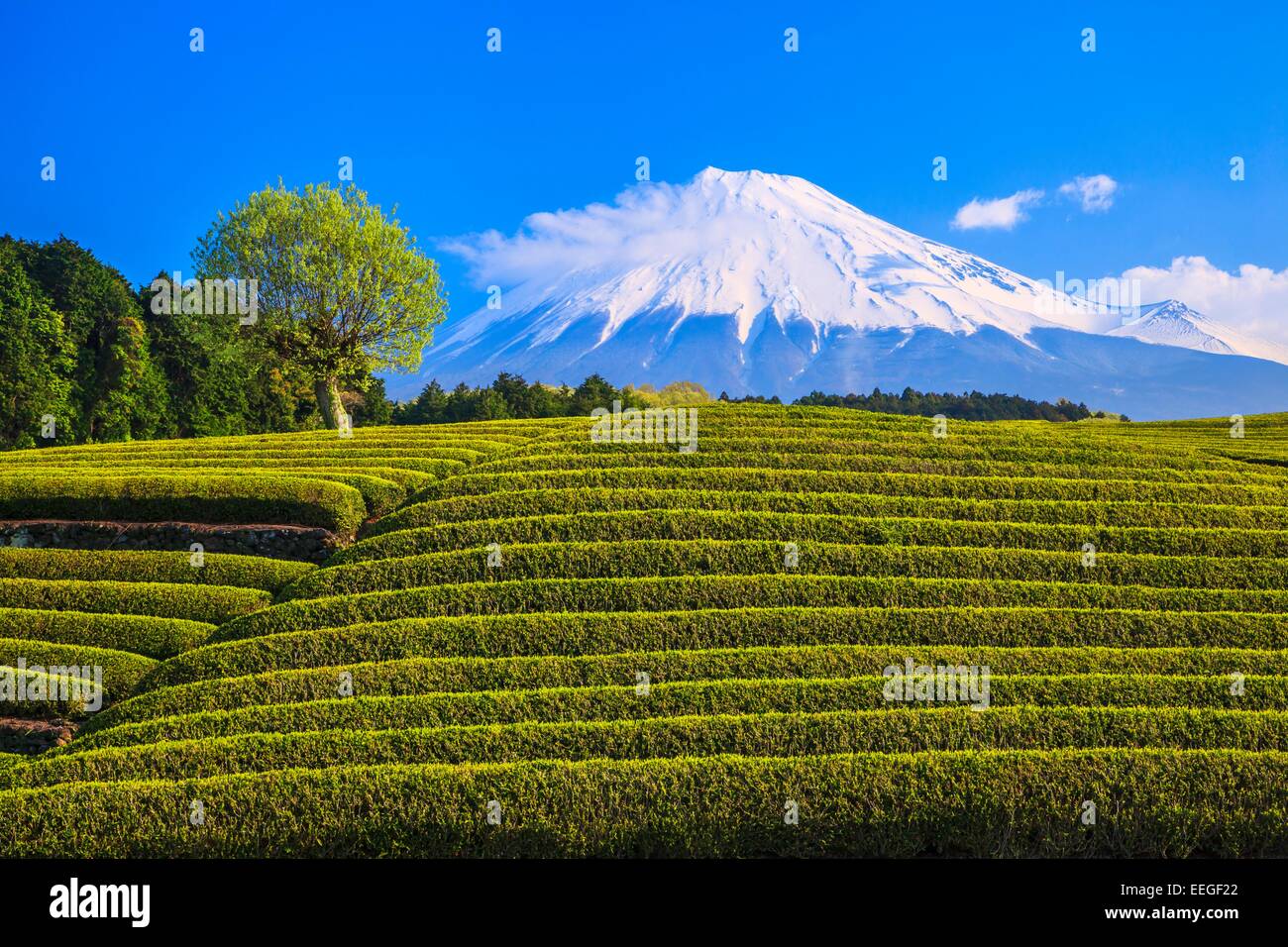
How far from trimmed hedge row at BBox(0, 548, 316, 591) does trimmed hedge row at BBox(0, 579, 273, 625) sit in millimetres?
554

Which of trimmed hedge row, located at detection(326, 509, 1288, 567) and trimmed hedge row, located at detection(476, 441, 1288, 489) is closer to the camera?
trimmed hedge row, located at detection(326, 509, 1288, 567)

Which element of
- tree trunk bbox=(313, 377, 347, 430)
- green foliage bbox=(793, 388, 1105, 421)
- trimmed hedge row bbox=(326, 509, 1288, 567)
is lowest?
trimmed hedge row bbox=(326, 509, 1288, 567)

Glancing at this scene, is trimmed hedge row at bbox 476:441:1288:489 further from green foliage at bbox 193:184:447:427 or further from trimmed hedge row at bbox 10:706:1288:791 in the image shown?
green foliage at bbox 193:184:447:427

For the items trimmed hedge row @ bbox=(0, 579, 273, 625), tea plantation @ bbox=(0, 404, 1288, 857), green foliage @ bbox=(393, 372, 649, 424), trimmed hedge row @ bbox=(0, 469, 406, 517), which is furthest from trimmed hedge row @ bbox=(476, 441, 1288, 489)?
green foliage @ bbox=(393, 372, 649, 424)

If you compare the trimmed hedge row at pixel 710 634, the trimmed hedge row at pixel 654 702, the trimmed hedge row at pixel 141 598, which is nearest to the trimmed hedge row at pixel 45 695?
the trimmed hedge row at pixel 710 634

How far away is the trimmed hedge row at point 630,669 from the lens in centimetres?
1296

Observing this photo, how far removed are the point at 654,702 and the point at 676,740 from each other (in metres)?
0.98

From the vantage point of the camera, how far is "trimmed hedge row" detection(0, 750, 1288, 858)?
10.1 metres

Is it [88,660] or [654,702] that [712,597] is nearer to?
[654,702]

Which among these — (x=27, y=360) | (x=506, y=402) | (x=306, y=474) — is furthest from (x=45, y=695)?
(x=506, y=402)

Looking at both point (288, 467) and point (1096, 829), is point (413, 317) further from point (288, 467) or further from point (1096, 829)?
point (1096, 829)

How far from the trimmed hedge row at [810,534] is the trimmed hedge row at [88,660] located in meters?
3.79

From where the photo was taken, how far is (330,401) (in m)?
39.9

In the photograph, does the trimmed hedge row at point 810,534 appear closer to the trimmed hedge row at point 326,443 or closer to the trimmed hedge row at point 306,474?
the trimmed hedge row at point 306,474
